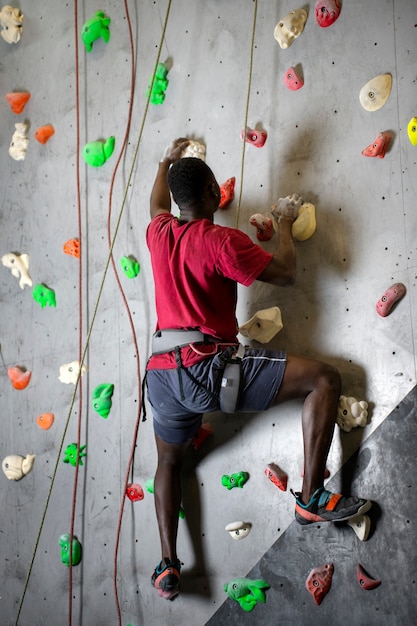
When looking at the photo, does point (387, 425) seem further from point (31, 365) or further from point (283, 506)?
point (31, 365)

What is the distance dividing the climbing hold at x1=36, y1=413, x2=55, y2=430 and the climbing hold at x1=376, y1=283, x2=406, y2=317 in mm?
1471

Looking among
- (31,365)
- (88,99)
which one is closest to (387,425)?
(31,365)

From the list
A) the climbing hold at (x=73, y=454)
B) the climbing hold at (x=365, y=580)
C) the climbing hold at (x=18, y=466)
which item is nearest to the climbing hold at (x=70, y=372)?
the climbing hold at (x=73, y=454)

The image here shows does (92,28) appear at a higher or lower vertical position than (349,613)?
higher

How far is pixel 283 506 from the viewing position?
2365 mm

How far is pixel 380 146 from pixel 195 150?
72 cm

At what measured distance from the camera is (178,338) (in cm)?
223

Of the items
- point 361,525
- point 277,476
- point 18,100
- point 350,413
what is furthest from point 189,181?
point 18,100

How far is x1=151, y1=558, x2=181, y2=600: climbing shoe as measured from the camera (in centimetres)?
237

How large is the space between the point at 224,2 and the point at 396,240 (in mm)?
1168

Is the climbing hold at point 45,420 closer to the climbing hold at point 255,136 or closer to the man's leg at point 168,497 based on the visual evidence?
the man's leg at point 168,497

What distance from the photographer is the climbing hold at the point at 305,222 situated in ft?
7.75

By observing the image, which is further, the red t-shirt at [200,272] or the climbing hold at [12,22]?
the climbing hold at [12,22]

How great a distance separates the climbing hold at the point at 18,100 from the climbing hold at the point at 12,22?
279 mm
